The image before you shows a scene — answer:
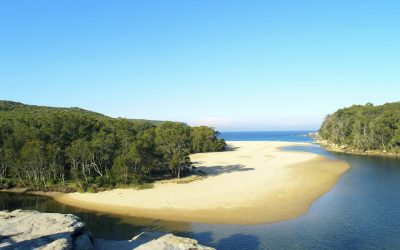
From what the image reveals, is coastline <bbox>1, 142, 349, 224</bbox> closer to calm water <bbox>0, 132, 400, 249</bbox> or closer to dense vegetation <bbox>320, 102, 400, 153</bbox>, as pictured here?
calm water <bbox>0, 132, 400, 249</bbox>

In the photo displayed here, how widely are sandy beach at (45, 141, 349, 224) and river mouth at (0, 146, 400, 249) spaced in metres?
1.81

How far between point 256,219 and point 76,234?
18142 millimetres

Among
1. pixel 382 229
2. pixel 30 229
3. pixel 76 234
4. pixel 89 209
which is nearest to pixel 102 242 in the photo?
pixel 76 234

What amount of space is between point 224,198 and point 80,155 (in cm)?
2492

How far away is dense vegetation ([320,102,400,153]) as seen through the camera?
101 metres

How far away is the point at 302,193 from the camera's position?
48.3 m

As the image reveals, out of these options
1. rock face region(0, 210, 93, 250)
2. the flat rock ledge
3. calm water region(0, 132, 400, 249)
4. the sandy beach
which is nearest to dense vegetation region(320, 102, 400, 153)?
the sandy beach

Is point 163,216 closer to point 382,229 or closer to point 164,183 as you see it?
point 164,183

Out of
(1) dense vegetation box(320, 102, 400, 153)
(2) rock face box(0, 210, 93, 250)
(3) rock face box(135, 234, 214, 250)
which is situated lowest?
(3) rock face box(135, 234, 214, 250)

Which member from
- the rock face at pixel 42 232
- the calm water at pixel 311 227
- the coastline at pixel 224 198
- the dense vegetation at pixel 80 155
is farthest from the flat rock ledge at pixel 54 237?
the dense vegetation at pixel 80 155

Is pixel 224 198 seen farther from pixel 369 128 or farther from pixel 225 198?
pixel 369 128

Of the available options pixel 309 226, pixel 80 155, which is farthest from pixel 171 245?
pixel 80 155

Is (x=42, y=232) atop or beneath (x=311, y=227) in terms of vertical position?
atop

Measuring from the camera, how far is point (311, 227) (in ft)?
111
